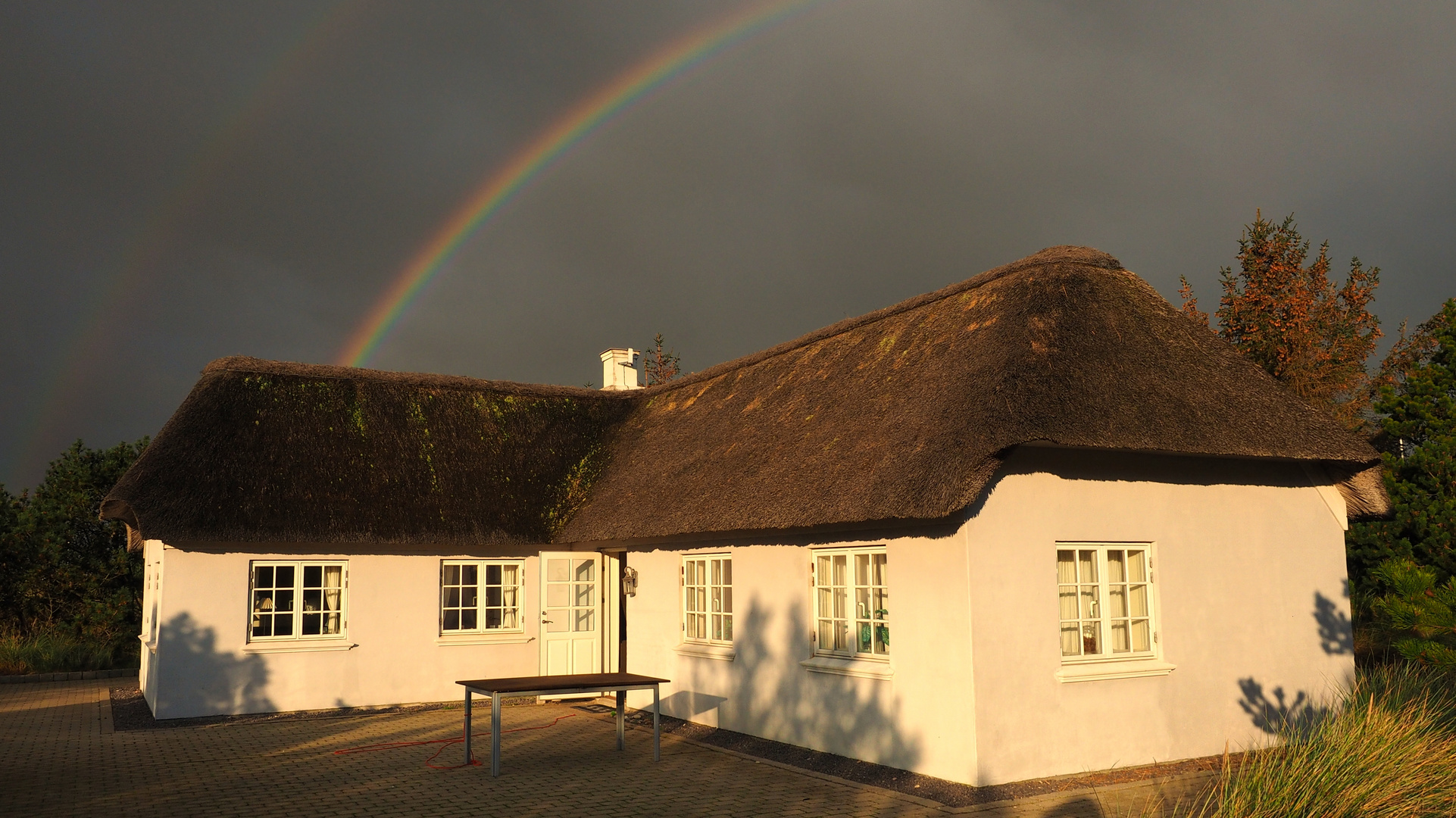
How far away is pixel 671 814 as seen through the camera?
7590 millimetres

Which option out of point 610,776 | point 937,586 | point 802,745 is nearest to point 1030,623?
point 937,586

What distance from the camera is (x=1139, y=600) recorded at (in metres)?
9.29

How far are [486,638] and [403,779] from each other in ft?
17.7

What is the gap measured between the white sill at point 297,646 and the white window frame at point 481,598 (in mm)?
1189

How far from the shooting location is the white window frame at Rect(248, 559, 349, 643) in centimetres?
1323

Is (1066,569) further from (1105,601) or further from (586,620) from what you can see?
(586,620)

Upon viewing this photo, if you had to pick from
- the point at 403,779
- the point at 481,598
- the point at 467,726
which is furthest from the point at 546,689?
the point at 481,598

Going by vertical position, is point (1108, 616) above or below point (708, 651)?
above

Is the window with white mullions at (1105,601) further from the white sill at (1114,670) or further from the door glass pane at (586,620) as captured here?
the door glass pane at (586,620)

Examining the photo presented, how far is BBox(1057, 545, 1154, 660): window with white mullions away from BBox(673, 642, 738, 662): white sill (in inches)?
144

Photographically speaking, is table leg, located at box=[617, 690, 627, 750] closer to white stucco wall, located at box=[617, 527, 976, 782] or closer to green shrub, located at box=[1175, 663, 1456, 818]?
white stucco wall, located at box=[617, 527, 976, 782]

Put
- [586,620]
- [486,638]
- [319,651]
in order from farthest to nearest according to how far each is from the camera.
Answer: [586,620]
[486,638]
[319,651]

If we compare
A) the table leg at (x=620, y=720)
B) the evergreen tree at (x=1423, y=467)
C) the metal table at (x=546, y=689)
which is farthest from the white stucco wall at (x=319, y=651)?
the evergreen tree at (x=1423, y=467)

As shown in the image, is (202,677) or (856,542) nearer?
(856,542)
